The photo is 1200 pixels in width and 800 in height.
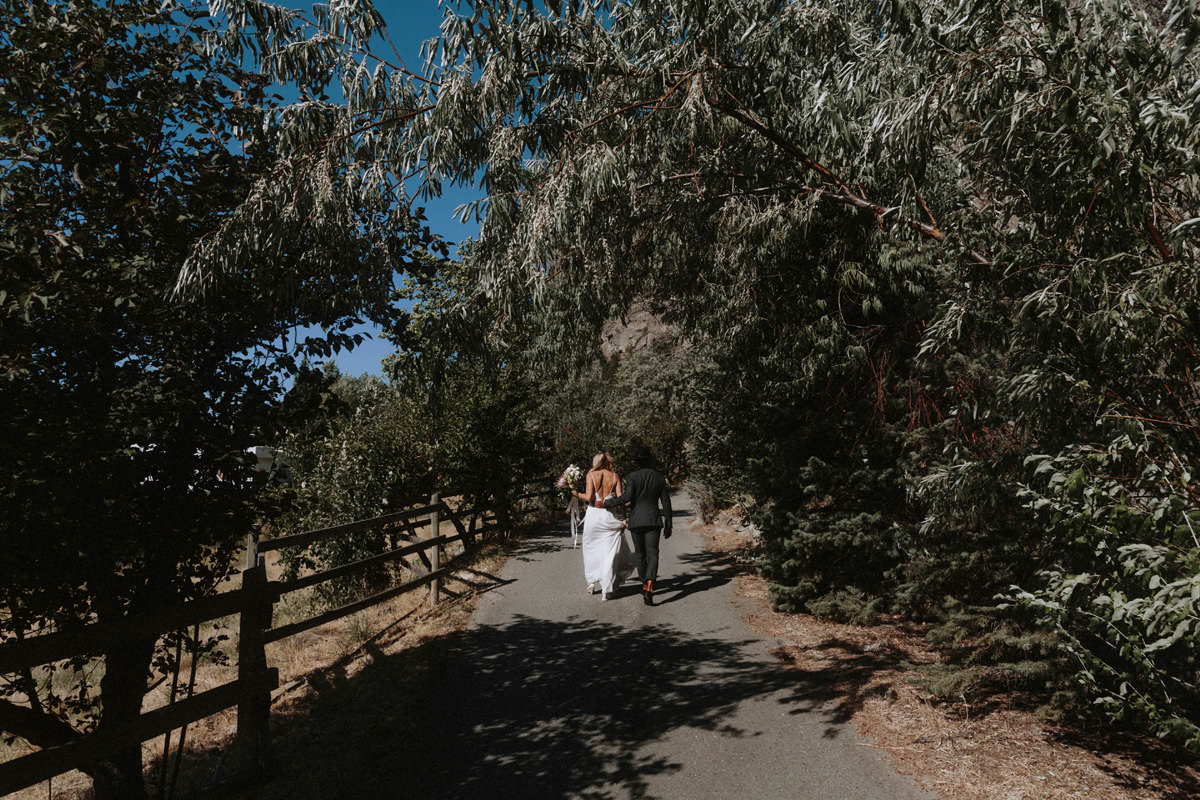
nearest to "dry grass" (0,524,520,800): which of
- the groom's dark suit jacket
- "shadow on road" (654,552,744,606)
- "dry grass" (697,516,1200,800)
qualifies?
the groom's dark suit jacket

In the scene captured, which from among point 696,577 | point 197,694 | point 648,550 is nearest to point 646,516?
point 648,550

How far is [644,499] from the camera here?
30.0 feet

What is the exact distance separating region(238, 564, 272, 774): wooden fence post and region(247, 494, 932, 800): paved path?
24cm

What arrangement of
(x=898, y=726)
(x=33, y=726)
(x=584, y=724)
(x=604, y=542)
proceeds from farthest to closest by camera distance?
(x=604, y=542) < (x=584, y=724) < (x=898, y=726) < (x=33, y=726)

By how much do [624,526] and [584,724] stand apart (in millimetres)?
4182

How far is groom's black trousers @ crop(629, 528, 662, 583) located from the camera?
892 centimetres

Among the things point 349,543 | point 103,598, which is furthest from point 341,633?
point 103,598

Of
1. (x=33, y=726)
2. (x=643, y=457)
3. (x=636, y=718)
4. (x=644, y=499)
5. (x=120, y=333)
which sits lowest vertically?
(x=636, y=718)

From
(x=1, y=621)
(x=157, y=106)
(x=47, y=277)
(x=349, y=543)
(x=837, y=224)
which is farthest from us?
(x=349, y=543)

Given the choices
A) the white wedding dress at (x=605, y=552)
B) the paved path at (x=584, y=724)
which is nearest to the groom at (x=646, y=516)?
the white wedding dress at (x=605, y=552)

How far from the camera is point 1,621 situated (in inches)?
152

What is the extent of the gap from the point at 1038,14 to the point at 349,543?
377 inches

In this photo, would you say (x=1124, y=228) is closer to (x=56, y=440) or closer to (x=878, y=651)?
(x=878, y=651)

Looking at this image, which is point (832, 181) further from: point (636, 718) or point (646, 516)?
point (646, 516)
